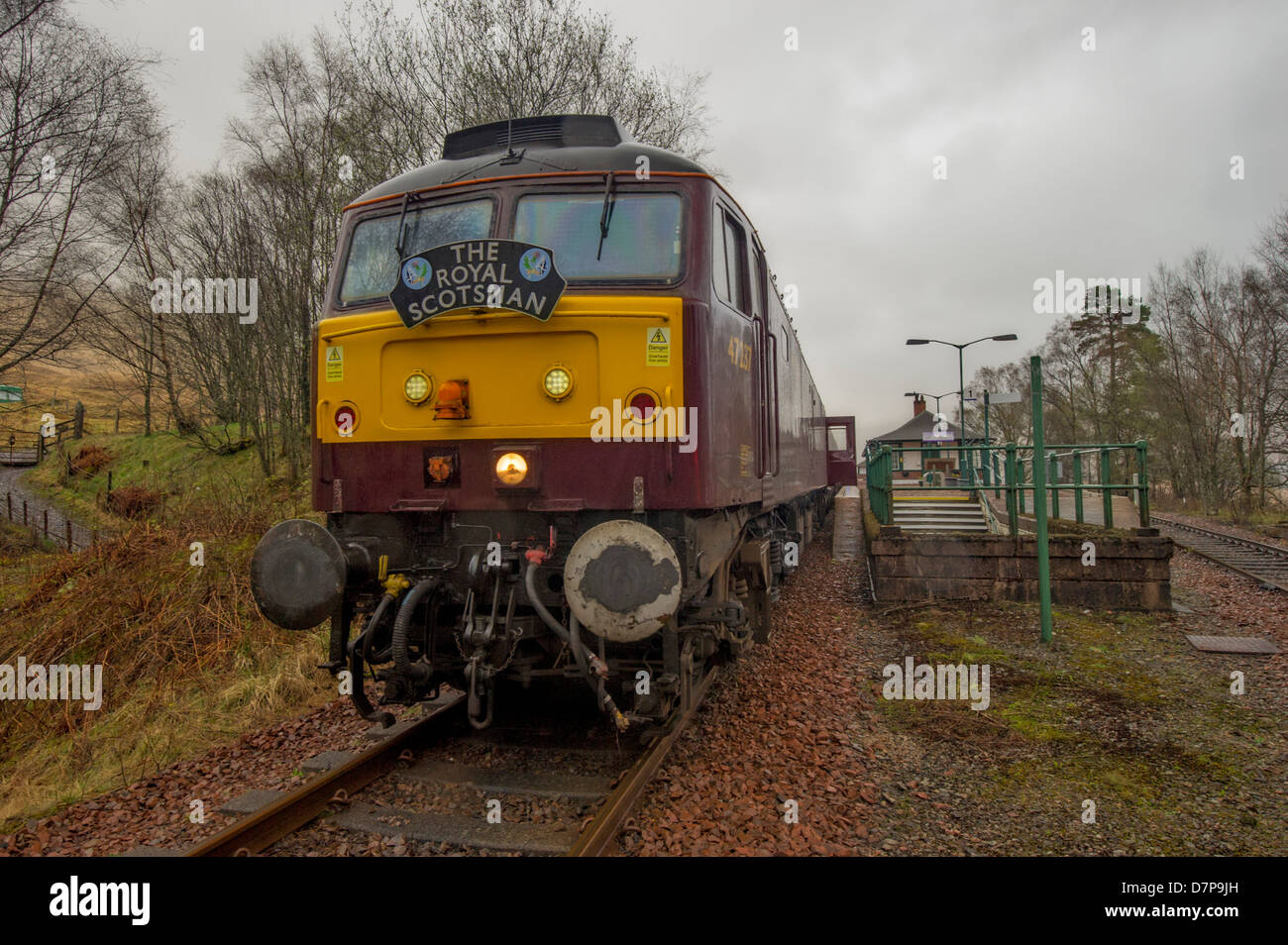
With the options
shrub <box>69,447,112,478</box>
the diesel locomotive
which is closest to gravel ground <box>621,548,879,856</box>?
the diesel locomotive

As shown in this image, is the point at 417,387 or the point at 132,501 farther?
the point at 132,501

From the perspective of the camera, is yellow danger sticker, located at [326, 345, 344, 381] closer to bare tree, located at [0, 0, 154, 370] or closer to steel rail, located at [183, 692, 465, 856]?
steel rail, located at [183, 692, 465, 856]

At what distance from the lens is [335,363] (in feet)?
15.1

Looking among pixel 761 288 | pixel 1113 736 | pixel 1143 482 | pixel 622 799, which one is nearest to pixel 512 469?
pixel 622 799

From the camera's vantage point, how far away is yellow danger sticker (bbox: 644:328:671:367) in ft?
13.1

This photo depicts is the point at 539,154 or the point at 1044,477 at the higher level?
the point at 539,154

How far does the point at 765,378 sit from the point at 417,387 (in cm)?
264

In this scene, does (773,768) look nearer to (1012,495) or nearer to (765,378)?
(765,378)

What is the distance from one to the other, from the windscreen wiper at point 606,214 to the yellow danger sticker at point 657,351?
0.68 metres

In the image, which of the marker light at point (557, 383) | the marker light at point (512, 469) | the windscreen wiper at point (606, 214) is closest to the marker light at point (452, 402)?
the marker light at point (512, 469)

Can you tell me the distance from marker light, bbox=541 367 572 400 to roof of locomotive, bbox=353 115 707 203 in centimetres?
126
